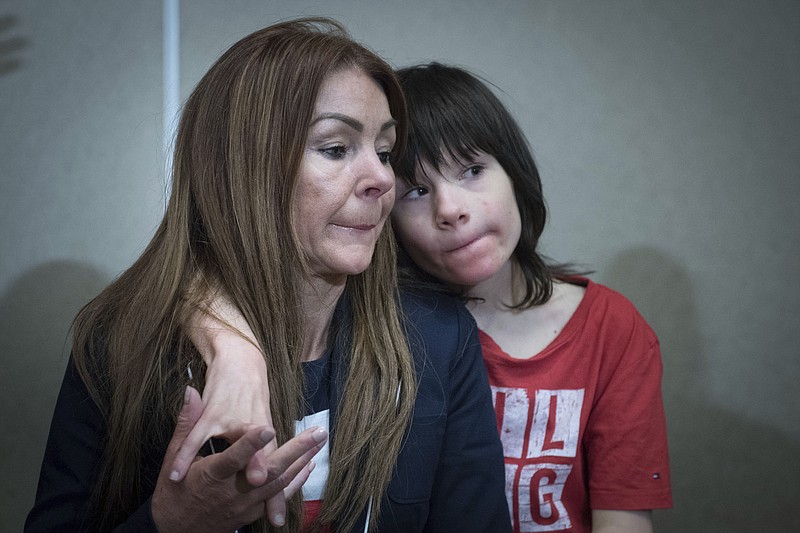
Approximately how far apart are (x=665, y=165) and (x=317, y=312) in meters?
1.14

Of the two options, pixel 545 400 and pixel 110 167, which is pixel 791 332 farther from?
pixel 110 167

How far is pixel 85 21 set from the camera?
1601 millimetres

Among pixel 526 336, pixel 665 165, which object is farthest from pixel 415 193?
pixel 665 165

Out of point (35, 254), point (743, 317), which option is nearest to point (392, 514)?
point (35, 254)

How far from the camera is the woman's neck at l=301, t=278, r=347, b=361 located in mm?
1126

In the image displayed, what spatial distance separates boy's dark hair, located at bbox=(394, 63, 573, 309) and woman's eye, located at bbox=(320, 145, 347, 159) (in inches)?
6.9

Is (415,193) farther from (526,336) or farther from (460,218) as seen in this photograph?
(526,336)

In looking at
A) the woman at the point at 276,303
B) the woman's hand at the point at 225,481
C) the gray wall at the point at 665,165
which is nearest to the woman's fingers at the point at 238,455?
the woman's hand at the point at 225,481

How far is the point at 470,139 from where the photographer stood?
4.14 feet

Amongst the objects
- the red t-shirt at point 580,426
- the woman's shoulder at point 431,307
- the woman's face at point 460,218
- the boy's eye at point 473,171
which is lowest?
the red t-shirt at point 580,426

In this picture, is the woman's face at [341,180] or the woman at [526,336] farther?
the woman at [526,336]

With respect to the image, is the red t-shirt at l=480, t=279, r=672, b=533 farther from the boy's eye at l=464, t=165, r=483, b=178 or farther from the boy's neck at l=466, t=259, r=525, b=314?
the boy's eye at l=464, t=165, r=483, b=178

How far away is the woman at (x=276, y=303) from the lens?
3.35 feet

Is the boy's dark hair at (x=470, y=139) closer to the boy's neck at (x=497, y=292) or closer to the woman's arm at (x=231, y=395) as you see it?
the boy's neck at (x=497, y=292)
